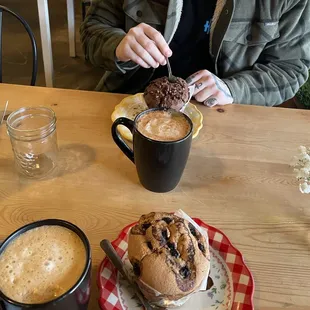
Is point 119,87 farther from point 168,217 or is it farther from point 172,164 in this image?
point 168,217

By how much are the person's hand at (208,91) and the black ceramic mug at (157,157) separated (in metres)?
0.34

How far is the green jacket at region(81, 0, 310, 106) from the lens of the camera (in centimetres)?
129

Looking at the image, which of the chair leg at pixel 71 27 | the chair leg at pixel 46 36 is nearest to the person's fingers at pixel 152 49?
the chair leg at pixel 46 36

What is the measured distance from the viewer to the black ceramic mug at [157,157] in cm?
78

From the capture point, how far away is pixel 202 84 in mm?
1174

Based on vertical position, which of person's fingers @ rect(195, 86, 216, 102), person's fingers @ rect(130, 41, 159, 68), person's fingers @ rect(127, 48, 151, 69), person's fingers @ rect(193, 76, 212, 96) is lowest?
person's fingers @ rect(195, 86, 216, 102)

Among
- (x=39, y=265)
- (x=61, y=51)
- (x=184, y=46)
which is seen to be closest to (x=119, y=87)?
(x=184, y=46)

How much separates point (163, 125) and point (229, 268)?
0.99 ft

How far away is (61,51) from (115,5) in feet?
6.63

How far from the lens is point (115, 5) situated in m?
1.40

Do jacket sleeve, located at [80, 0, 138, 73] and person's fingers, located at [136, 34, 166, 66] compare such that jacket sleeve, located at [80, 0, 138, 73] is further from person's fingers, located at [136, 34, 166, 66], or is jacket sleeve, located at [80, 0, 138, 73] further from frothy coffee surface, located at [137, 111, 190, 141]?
frothy coffee surface, located at [137, 111, 190, 141]

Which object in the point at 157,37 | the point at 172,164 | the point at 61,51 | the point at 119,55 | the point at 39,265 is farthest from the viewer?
the point at 61,51

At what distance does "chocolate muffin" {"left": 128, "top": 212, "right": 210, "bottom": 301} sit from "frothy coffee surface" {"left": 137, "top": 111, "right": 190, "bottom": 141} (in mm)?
202

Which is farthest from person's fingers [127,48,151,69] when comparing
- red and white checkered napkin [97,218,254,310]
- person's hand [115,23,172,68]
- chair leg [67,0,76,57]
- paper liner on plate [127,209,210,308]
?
chair leg [67,0,76,57]
